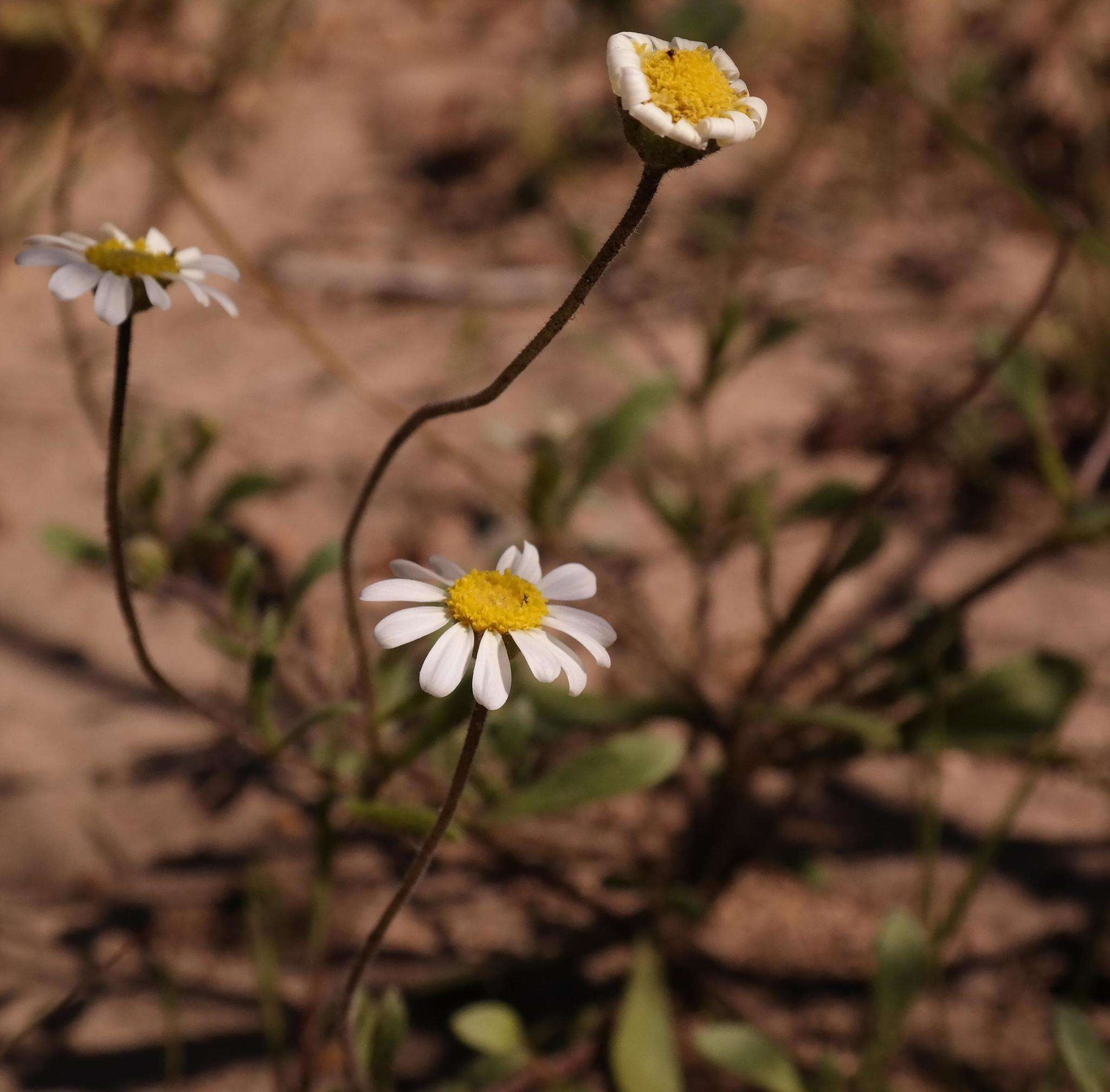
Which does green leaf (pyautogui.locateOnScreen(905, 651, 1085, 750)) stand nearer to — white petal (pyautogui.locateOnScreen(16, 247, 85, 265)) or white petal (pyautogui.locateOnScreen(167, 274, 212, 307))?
white petal (pyautogui.locateOnScreen(167, 274, 212, 307))

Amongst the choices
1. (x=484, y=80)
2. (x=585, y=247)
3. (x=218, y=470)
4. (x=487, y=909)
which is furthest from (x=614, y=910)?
(x=484, y=80)

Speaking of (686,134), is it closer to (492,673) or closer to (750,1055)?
(492,673)

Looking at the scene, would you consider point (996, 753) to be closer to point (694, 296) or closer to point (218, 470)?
point (694, 296)

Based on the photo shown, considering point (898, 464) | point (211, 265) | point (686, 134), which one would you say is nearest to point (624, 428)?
point (898, 464)

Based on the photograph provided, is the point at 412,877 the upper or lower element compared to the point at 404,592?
lower

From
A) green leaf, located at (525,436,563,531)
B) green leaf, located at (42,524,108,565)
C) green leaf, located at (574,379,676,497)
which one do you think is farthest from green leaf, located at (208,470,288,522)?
green leaf, located at (574,379,676,497)

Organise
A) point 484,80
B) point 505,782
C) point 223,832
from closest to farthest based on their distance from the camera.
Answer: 1. point 505,782
2. point 223,832
3. point 484,80
